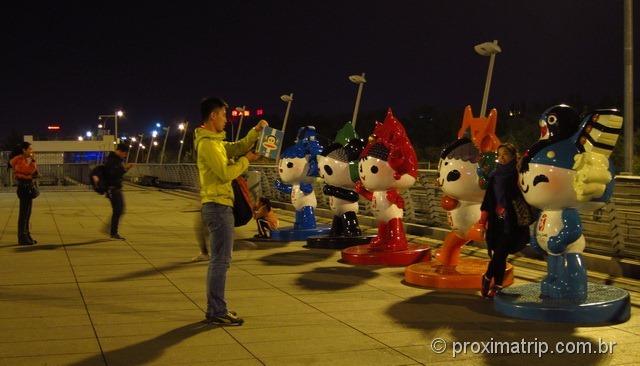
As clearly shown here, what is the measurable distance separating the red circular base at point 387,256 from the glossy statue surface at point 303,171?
323cm

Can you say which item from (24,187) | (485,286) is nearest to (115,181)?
(24,187)

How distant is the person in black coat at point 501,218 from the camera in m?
7.87

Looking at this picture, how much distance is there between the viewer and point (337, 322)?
7152 millimetres

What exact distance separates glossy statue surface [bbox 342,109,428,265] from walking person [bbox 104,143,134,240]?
5.58 metres

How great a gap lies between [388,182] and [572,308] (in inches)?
167

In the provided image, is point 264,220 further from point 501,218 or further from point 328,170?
point 501,218

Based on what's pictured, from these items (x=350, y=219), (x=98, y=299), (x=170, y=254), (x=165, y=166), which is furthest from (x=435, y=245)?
(x=165, y=166)

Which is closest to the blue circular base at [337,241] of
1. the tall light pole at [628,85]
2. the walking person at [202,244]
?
the walking person at [202,244]

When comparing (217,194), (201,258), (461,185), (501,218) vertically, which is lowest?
(201,258)

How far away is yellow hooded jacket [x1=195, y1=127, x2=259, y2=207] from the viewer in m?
6.68

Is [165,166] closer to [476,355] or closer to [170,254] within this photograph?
[170,254]

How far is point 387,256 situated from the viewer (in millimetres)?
10812

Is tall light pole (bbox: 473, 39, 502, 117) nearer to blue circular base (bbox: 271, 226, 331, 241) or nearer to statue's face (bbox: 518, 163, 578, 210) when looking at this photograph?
blue circular base (bbox: 271, 226, 331, 241)

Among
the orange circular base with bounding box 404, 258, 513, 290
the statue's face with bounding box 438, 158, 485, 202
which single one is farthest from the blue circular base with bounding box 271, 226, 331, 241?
Answer: the statue's face with bounding box 438, 158, 485, 202
